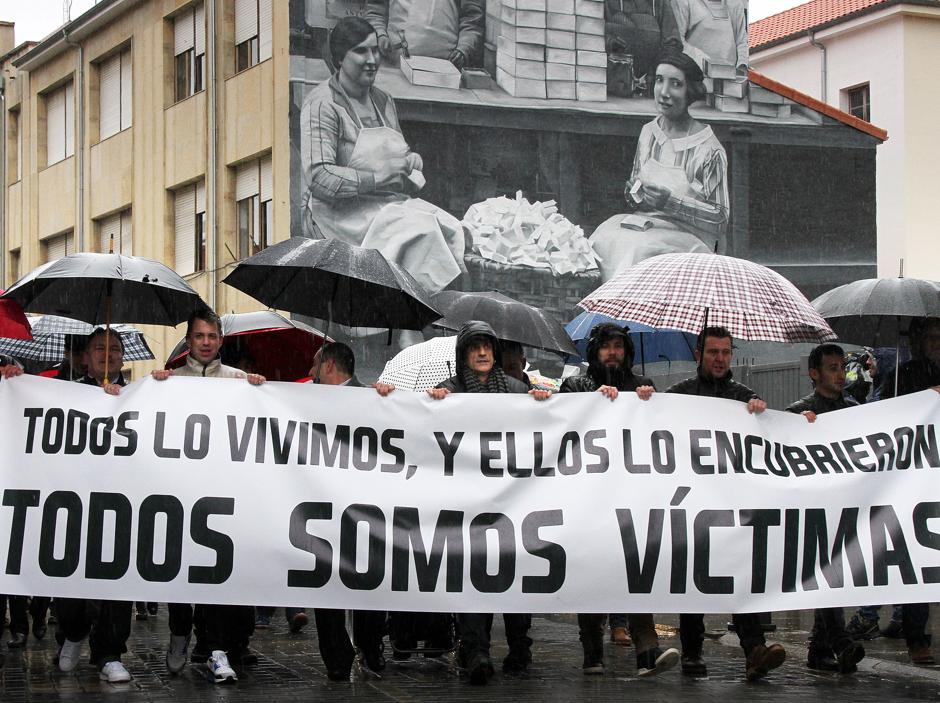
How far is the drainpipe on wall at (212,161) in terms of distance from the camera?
2755cm

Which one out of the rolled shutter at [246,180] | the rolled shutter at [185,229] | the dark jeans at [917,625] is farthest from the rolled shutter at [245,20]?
the dark jeans at [917,625]

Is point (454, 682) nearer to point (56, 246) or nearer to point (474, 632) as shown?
point (474, 632)

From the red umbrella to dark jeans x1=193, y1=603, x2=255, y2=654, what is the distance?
7.29ft

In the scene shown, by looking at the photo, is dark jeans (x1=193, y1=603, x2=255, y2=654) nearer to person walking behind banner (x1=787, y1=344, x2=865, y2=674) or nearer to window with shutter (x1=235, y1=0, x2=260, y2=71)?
person walking behind banner (x1=787, y1=344, x2=865, y2=674)

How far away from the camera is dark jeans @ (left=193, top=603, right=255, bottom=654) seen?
8.30 m

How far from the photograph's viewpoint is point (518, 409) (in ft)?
27.1

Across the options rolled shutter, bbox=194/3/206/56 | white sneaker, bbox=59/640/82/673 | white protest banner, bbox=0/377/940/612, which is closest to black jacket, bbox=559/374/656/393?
white protest banner, bbox=0/377/940/612

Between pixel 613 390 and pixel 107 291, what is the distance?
3.21m

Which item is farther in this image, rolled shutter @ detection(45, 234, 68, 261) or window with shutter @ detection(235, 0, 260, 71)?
rolled shutter @ detection(45, 234, 68, 261)

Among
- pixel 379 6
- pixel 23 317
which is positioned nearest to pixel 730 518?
pixel 23 317

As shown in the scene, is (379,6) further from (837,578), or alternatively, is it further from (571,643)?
(837,578)

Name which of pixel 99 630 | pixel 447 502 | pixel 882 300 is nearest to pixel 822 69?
pixel 882 300

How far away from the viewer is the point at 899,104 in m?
40.4

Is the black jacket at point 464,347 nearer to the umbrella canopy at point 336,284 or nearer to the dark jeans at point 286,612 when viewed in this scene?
the umbrella canopy at point 336,284
